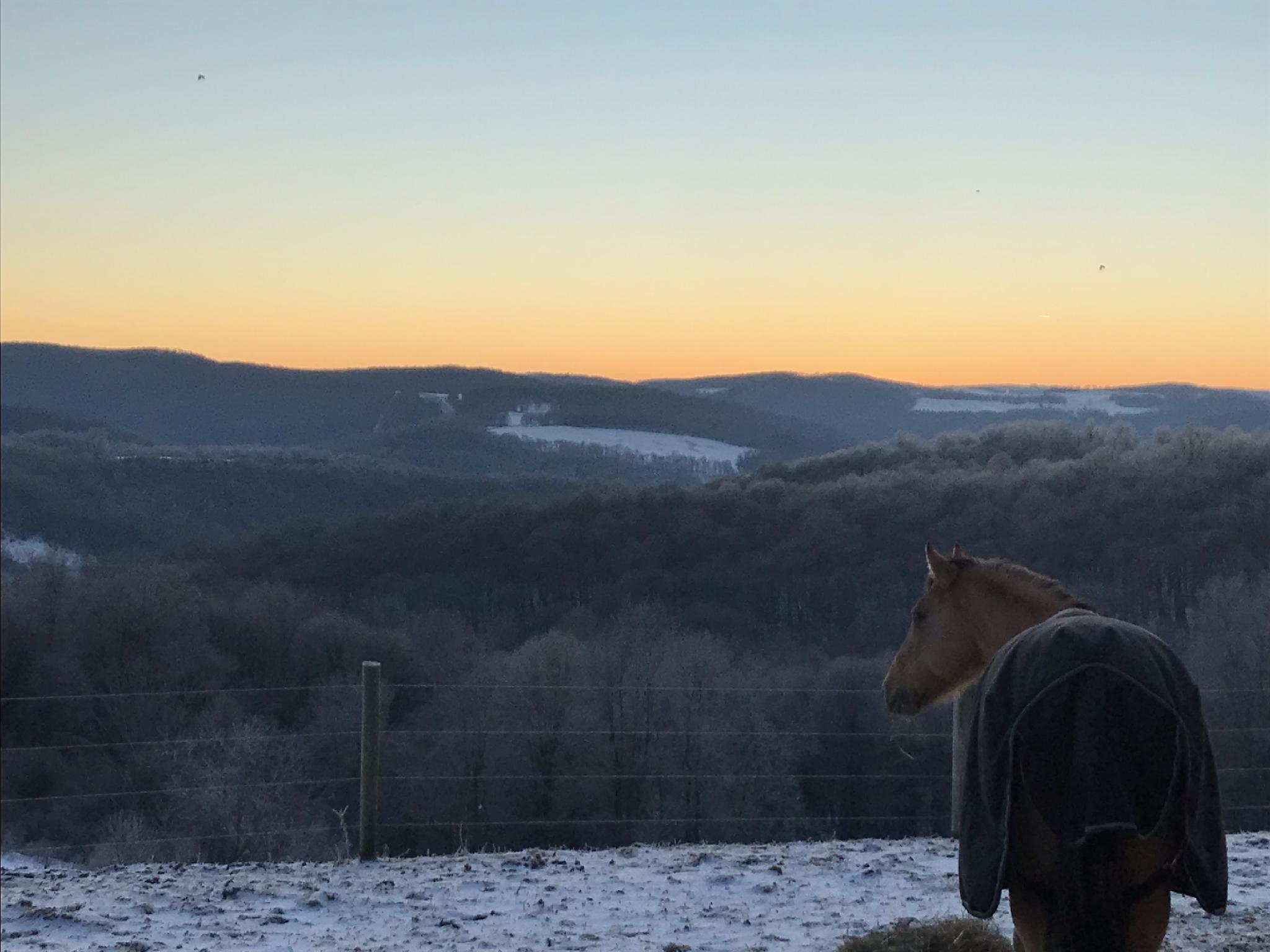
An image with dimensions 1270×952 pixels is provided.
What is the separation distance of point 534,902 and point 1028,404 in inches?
1894

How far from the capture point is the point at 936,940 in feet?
14.7

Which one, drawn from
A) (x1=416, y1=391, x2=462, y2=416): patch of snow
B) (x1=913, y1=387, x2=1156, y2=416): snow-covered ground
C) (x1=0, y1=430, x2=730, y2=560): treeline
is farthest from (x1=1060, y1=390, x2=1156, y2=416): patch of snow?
(x1=416, y1=391, x2=462, y2=416): patch of snow

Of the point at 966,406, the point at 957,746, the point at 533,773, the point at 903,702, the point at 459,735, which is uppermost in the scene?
the point at 966,406

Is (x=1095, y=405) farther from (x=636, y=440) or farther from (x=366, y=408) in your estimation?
(x=366, y=408)

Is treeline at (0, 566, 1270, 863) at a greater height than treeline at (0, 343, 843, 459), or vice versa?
treeline at (0, 343, 843, 459)

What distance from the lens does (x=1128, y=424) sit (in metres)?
41.4

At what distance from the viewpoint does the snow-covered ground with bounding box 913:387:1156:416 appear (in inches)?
1763

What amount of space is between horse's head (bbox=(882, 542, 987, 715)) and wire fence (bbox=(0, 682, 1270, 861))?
14.4 meters

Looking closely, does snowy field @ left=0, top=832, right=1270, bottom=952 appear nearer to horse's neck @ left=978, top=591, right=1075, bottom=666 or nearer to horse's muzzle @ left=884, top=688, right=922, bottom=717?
horse's muzzle @ left=884, top=688, right=922, bottom=717

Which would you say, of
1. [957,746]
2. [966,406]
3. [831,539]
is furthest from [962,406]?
[957,746]

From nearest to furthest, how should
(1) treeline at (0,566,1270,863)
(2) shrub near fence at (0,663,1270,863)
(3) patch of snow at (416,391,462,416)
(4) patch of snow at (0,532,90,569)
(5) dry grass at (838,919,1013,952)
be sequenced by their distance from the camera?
(5) dry grass at (838,919,1013,952) < (2) shrub near fence at (0,663,1270,863) < (1) treeline at (0,566,1270,863) < (4) patch of snow at (0,532,90,569) < (3) patch of snow at (416,391,462,416)

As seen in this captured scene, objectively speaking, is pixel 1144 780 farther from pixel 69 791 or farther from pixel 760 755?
pixel 69 791

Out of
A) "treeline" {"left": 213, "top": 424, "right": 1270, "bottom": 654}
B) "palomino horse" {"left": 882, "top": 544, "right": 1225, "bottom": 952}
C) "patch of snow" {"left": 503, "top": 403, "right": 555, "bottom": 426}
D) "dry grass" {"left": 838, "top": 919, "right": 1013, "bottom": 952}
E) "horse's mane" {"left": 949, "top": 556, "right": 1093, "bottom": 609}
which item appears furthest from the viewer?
"patch of snow" {"left": 503, "top": 403, "right": 555, "bottom": 426}

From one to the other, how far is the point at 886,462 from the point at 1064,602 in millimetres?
39067
